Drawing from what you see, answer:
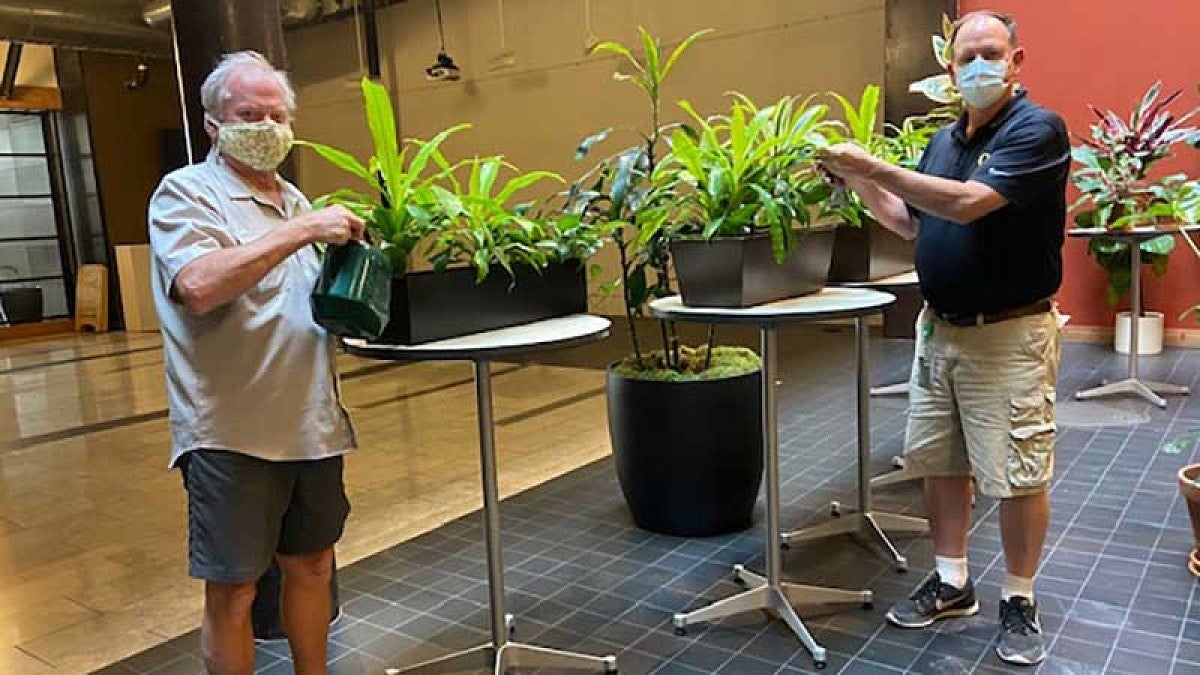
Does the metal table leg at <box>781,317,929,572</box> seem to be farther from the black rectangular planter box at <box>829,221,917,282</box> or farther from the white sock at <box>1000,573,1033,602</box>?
the white sock at <box>1000,573,1033,602</box>

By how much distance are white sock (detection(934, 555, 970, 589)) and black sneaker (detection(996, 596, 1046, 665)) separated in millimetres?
143

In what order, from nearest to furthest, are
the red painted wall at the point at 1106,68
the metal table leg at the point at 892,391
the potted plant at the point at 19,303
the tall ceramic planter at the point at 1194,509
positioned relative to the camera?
the tall ceramic planter at the point at 1194,509 < the metal table leg at the point at 892,391 < the red painted wall at the point at 1106,68 < the potted plant at the point at 19,303

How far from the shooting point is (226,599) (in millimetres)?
1740

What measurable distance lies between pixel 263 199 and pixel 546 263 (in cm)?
73

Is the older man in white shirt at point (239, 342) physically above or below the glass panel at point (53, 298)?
above

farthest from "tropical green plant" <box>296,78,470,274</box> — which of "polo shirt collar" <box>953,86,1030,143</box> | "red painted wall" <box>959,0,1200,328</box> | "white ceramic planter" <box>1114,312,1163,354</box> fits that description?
"red painted wall" <box>959,0,1200,328</box>

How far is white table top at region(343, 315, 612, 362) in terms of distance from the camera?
1880mm

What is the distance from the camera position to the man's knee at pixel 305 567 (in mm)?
1886

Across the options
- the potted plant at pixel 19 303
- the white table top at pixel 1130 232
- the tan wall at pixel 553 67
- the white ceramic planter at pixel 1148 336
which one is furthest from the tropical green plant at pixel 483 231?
the potted plant at pixel 19 303

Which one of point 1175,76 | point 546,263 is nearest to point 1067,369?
point 1175,76

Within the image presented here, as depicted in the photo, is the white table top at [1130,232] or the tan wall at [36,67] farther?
the tan wall at [36,67]

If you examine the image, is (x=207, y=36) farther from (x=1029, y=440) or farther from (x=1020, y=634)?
(x=1020, y=634)

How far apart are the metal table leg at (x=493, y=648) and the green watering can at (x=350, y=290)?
20.1 inches

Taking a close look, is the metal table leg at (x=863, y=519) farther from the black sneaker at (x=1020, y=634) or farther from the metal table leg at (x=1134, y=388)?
the metal table leg at (x=1134, y=388)
